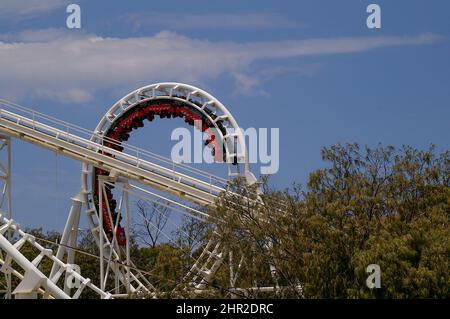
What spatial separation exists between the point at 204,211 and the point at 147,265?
19727 mm

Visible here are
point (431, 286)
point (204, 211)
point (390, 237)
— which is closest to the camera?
point (431, 286)

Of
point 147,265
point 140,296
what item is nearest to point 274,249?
point 140,296

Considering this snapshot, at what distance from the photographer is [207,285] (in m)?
26.3

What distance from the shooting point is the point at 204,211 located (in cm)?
3253

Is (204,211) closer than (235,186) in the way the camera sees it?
No

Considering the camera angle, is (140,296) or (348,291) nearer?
(348,291)

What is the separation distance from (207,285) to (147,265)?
84.2ft

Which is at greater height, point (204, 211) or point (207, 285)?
point (204, 211)
